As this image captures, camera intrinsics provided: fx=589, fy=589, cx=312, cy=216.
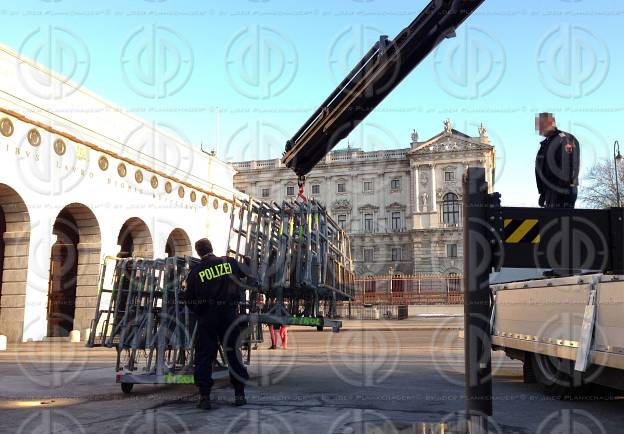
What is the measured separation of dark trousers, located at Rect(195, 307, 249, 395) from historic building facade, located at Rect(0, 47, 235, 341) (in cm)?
1241

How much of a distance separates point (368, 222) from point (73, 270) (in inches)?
2344

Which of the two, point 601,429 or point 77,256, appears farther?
point 77,256

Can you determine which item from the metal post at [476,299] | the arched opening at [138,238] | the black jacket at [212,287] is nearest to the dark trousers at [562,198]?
the black jacket at [212,287]

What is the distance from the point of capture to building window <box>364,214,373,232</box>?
79.2 meters

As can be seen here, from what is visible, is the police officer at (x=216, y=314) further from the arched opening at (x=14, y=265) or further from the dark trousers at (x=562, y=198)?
the arched opening at (x=14, y=265)

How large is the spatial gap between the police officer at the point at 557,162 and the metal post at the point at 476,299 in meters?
4.24

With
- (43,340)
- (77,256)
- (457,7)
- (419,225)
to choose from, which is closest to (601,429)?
(457,7)

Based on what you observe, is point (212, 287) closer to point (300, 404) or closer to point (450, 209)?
point (300, 404)

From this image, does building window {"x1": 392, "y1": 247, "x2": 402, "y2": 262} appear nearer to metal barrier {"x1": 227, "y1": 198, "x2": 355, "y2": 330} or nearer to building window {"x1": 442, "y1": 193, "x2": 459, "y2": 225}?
building window {"x1": 442, "y1": 193, "x2": 459, "y2": 225}

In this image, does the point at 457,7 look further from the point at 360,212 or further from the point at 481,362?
the point at 360,212

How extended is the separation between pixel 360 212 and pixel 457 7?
236 ft

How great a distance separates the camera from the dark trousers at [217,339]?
672 cm

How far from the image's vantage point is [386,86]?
9.41m

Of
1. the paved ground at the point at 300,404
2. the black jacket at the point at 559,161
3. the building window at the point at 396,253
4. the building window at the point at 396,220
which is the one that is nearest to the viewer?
the paved ground at the point at 300,404
